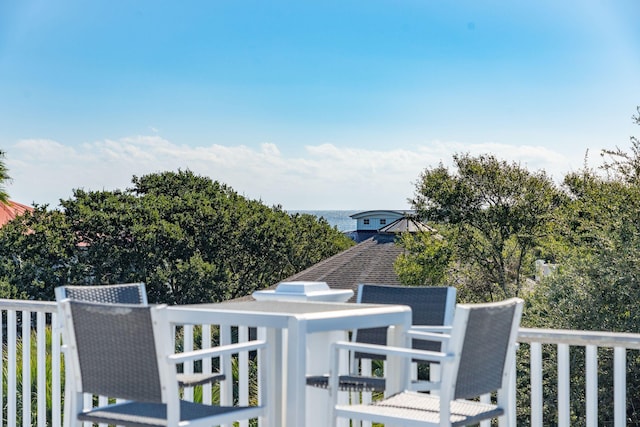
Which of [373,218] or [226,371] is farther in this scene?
[373,218]

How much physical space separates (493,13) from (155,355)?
33.0 m

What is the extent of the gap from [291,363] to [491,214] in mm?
23885

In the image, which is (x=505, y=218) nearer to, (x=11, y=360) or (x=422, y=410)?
(x=11, y=360)

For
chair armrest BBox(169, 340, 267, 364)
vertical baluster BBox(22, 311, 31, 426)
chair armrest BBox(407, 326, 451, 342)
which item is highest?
chair armrest BBox(407, 326, 451, 342)

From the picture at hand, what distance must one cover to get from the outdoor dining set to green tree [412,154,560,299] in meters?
22.1

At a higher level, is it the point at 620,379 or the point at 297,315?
the point at 297,315

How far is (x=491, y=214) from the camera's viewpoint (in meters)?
26.7

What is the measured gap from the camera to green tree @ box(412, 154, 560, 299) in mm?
26219

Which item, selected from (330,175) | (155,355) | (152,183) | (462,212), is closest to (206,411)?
(155,355)

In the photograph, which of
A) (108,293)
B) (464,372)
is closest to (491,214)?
(108,293)

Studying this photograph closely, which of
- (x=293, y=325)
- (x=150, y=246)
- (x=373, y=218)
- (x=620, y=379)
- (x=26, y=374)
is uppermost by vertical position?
(x=373, y=218)

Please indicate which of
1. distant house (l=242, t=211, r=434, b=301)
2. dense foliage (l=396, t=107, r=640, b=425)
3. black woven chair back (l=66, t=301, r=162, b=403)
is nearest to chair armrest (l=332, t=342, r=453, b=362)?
black woven chair back (l=66, t=301, r=162, b=403)

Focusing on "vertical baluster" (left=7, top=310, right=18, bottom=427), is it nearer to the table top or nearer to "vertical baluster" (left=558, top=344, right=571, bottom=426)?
the table top

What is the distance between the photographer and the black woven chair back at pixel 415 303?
416 centimetres
